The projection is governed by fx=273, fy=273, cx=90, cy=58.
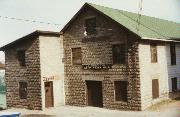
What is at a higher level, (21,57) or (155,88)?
(21,57)

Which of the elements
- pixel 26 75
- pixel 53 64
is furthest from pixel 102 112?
pixel 26 75

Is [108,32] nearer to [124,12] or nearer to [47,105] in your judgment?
[124,12]

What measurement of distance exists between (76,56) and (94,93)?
146 inches

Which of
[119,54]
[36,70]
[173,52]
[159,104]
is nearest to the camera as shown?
[119,54]

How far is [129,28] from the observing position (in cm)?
2081

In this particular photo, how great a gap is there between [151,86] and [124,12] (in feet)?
28.4

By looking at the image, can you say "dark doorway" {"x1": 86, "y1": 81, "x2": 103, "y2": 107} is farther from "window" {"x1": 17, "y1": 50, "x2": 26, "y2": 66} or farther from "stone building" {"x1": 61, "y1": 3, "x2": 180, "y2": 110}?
"window" {"x1": 17, "y1": 50, "x2": 26, "y2": 66}

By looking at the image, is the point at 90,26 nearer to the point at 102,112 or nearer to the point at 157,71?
the point at 157,71

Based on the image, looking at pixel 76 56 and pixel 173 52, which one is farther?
pixel 173 52

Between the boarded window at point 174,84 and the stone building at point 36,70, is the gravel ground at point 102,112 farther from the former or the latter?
the boarded window at point 174,84

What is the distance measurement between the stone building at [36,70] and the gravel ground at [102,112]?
4.01ft

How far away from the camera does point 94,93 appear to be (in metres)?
23.8

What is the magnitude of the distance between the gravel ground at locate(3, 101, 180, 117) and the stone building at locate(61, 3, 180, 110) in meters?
0.82

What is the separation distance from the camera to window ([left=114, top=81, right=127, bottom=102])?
2162cm
